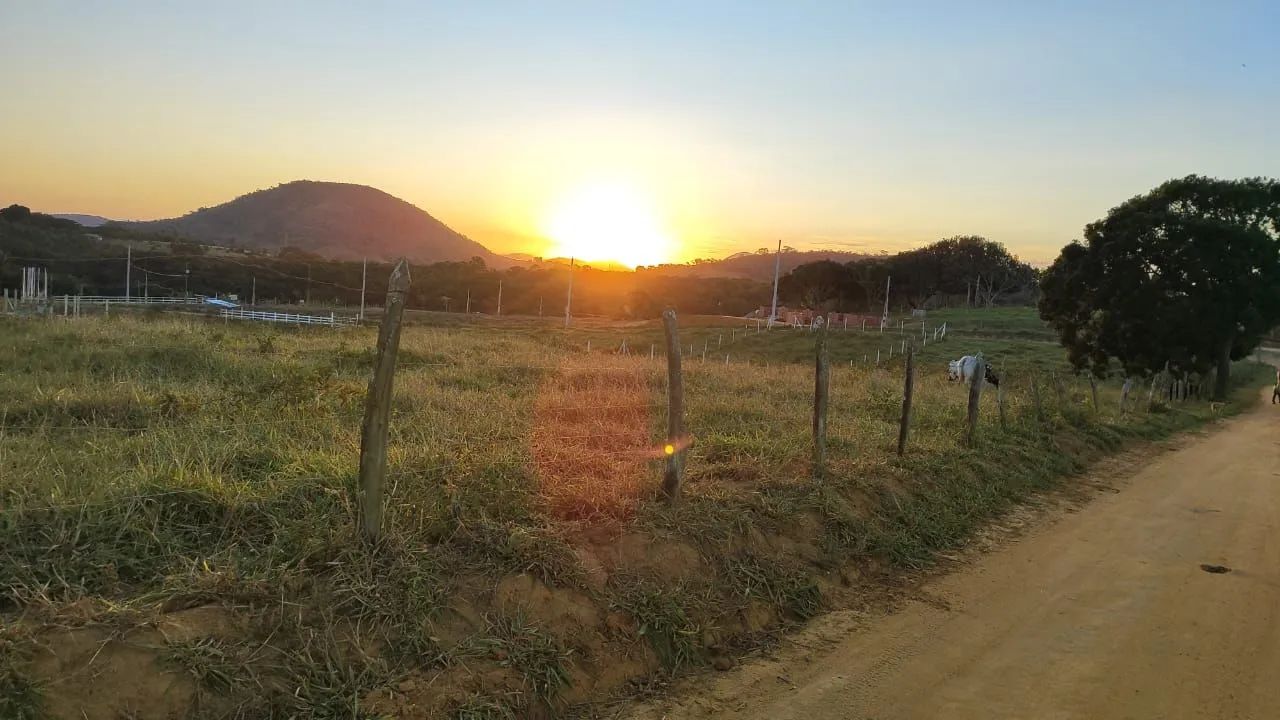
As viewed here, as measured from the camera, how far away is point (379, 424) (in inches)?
176

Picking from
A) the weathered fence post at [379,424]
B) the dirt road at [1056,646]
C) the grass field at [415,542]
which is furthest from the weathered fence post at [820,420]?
the weathered fence post at [379,424]

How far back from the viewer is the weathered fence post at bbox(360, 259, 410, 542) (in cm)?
439

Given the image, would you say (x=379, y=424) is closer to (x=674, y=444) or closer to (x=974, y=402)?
(x=674, y=444)

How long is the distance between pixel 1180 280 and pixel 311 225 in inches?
7161

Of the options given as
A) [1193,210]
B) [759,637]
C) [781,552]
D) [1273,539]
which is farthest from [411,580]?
[1193,210]

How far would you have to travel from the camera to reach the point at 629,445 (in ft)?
26.1

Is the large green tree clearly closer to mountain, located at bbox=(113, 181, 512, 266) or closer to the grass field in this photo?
the grass field

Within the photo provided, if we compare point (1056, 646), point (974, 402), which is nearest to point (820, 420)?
point (1056, 646)

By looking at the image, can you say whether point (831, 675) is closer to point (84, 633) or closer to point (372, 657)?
point (372, 657)

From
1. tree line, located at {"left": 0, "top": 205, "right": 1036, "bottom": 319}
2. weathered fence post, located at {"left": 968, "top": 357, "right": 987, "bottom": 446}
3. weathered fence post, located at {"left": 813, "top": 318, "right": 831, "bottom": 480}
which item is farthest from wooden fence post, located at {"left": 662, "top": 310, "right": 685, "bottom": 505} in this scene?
tree line, located at {"left": 0, "top": 205, "right": 1036, "bottom": 319}

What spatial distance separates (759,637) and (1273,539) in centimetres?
695

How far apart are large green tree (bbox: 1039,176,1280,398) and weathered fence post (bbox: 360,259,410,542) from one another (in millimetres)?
30797

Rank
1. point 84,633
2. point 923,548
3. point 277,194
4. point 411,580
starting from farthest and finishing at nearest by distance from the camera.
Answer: point 277,194
point 923,548
point 411,580
point 84,633

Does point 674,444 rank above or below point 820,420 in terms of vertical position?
below
